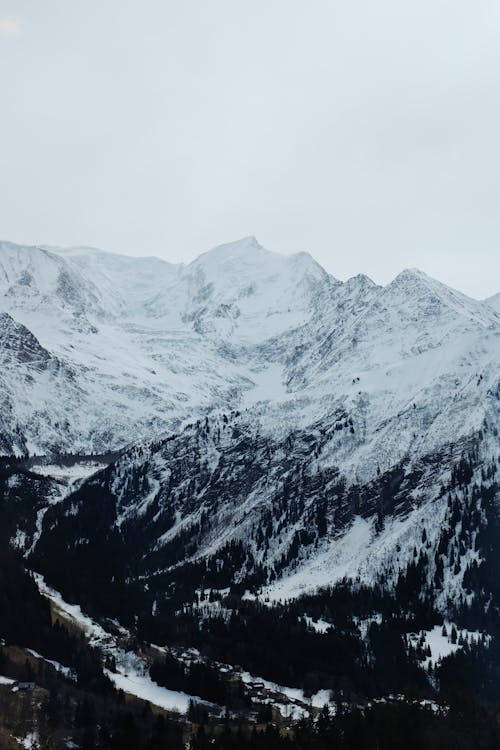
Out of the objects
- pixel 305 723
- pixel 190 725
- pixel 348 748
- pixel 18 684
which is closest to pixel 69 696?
pixel 18 684

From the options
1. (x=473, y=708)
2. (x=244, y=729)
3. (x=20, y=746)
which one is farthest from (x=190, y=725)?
(x=473, y=708)

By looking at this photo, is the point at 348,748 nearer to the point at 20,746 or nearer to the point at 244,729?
the point at 244,729

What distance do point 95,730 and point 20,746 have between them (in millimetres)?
19596

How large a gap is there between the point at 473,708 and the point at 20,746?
274ft

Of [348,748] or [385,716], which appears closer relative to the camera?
[348,748]

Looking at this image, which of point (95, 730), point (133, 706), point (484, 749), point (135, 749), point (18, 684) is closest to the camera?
point (484, 749)

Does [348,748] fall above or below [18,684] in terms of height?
below

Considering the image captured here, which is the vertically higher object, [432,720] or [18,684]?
[18,684]

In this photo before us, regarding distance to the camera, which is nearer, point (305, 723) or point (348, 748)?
point (348, 748)

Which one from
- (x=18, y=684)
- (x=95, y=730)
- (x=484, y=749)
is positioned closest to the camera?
(x=484, y=749)

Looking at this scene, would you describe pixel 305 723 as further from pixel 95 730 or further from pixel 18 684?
pixel 18 684

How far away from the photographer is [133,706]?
200 meters

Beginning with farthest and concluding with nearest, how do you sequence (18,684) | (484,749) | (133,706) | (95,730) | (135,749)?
(133,706)
(18,684)
(95,730)
(135,749)
(484,749)

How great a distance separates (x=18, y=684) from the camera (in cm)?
18762
